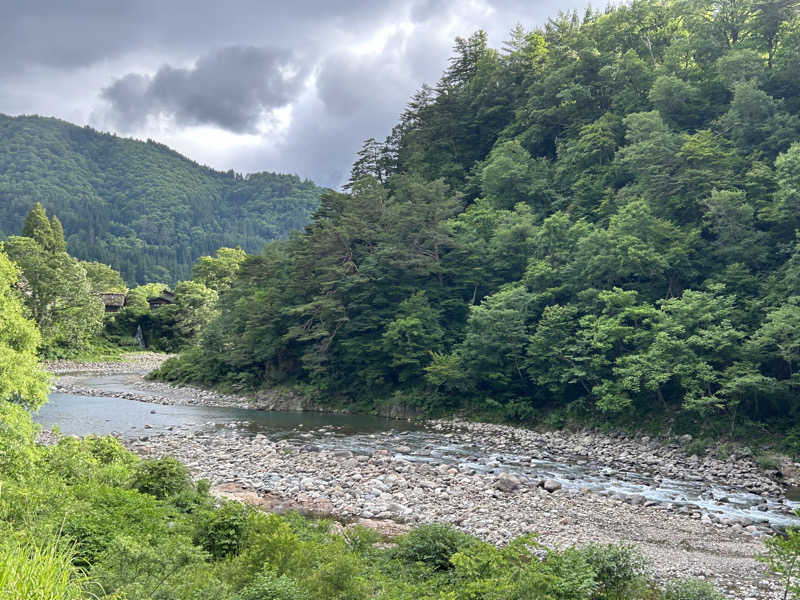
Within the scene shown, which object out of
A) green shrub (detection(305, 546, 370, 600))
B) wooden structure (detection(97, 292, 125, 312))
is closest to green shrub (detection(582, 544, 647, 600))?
green shrub (detection(305, 546, 370, 600))

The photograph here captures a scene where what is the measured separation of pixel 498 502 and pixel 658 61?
41227mm

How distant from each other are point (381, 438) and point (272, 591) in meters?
21.0

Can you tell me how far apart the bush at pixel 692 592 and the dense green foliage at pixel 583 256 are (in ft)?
51.3

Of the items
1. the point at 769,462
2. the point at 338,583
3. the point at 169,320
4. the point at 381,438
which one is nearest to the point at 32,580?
the point at 338,583

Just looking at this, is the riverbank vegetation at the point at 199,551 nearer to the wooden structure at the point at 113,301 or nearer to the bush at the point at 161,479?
the bush at the point at 161,479

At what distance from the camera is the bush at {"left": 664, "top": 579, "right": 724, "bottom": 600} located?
29.8 ft

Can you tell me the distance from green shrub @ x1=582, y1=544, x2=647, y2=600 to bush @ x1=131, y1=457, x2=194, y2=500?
920cm

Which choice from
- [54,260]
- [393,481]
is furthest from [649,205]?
[54,260]

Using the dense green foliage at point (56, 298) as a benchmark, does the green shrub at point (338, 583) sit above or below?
below

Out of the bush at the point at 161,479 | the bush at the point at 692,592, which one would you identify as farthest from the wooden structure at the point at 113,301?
A: the bush at the point at 692,592

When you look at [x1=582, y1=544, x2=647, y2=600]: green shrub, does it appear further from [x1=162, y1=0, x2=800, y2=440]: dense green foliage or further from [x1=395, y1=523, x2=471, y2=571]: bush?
[x1=162, y1=0, x2=800, y2=440]: dense green foliage

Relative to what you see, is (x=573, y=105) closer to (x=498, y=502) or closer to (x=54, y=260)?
(x=498, y=502)

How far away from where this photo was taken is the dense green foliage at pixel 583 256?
25.8m

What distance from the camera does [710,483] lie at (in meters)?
20.2
